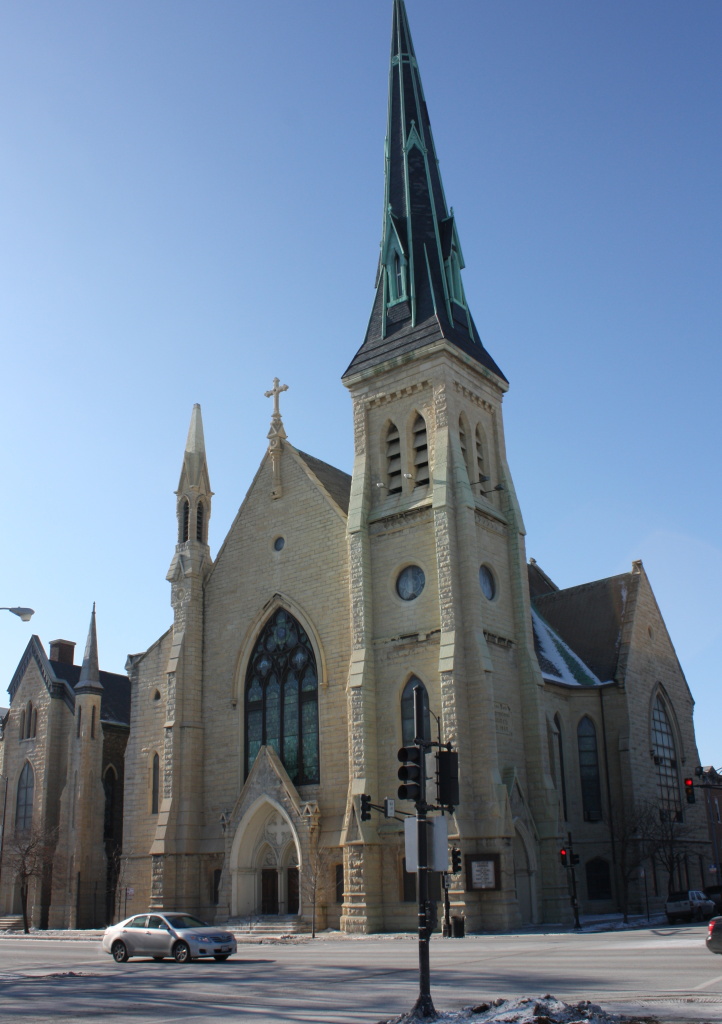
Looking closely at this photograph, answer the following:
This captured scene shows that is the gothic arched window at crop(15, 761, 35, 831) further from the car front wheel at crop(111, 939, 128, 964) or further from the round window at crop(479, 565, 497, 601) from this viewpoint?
the car front wheel at crop(111, 939, 128, 964)

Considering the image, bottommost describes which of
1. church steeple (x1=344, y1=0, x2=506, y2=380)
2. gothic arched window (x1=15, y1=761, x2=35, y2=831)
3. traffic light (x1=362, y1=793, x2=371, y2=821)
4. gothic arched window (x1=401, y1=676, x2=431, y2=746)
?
traffic light (x1=362, y1=793, x2=371, y2=821)

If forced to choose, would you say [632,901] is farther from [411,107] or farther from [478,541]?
[411,107]

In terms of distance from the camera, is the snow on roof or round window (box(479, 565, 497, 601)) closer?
round window (box(479, 565, 497, 601))

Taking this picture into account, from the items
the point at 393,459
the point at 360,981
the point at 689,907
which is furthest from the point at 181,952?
the point at 393,459

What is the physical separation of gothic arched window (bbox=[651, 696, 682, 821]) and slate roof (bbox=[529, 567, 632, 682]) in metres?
3.21

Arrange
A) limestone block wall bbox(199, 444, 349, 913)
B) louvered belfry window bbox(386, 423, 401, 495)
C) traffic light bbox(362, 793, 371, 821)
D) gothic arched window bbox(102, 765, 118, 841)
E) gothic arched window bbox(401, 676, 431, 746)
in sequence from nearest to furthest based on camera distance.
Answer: traffic light bbox(362, 793, 371, 821) < gothic arched window bbox(401, 676, 431, 746) < limestone block wall bbox(199, 444, 349, 913) < louvered belfry window bbox(386, 423, 401, 495) < gothic arched window bbox(102, 765, 118, 841)

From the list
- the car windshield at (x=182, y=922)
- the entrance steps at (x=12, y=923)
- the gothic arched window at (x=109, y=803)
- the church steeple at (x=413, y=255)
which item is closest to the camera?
the car windshield at (x=182, y=922)

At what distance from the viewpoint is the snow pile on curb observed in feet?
32.1

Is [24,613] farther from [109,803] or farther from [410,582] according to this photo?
[109,803]

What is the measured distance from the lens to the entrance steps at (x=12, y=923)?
4411 cm

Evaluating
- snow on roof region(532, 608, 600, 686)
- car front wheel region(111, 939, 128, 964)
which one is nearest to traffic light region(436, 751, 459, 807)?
car front wheel region(111, 939, 128, 964)

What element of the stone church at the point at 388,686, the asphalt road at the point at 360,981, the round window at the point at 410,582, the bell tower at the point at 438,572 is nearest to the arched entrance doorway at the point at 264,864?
the stone church at the point at 388,686

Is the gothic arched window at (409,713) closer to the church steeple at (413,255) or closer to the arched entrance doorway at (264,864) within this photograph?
the arched entrance doorway at (264,864)

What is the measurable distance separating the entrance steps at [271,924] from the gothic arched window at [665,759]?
16668 millimetres
